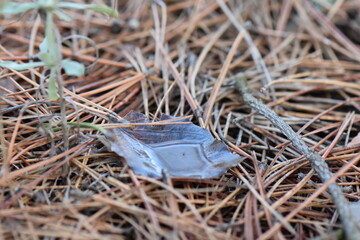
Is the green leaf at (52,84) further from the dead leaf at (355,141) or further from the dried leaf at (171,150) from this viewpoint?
the dead leaf at (355,141)

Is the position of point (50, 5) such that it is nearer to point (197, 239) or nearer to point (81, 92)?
point (81, 92)

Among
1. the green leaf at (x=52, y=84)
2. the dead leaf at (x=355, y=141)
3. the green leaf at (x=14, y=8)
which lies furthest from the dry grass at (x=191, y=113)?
the green leaf at (x=14, y=8)

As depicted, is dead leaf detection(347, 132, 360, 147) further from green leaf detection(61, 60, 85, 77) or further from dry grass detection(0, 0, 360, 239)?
green leaf detection(61, 60, 85, 77)

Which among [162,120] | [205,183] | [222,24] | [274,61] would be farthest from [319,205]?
[222,24]

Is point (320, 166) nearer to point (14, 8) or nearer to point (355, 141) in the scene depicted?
point (355, 141)

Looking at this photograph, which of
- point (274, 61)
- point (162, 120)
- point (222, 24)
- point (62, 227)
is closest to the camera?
point (62, 227)

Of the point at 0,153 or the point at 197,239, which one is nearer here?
the point at 197,239

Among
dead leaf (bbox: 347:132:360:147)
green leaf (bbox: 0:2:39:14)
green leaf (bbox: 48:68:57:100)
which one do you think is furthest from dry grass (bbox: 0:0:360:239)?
green leaf (bbox: 0:2:39:14)
